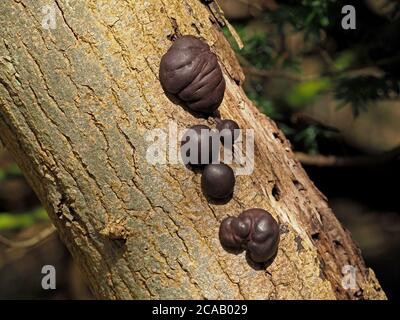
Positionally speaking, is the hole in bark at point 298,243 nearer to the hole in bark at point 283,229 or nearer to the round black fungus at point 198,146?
the hole in bark at point 283,229

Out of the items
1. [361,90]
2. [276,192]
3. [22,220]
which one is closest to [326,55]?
[361,90]

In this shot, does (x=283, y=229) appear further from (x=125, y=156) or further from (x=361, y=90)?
(x=361, y=90)

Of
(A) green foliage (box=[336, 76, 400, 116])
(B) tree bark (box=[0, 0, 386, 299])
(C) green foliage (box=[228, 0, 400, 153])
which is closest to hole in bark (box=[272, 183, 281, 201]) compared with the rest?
(B) tree bark (box=[0, 0, 386, 299])

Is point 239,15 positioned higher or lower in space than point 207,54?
higher

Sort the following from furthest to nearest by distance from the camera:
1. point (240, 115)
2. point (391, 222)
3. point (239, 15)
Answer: point (391, 222)
point (239, 15)
point (240, 115)

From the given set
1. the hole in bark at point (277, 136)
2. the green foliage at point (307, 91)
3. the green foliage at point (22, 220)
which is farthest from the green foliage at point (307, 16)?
the green foliage at point (22, 220)
